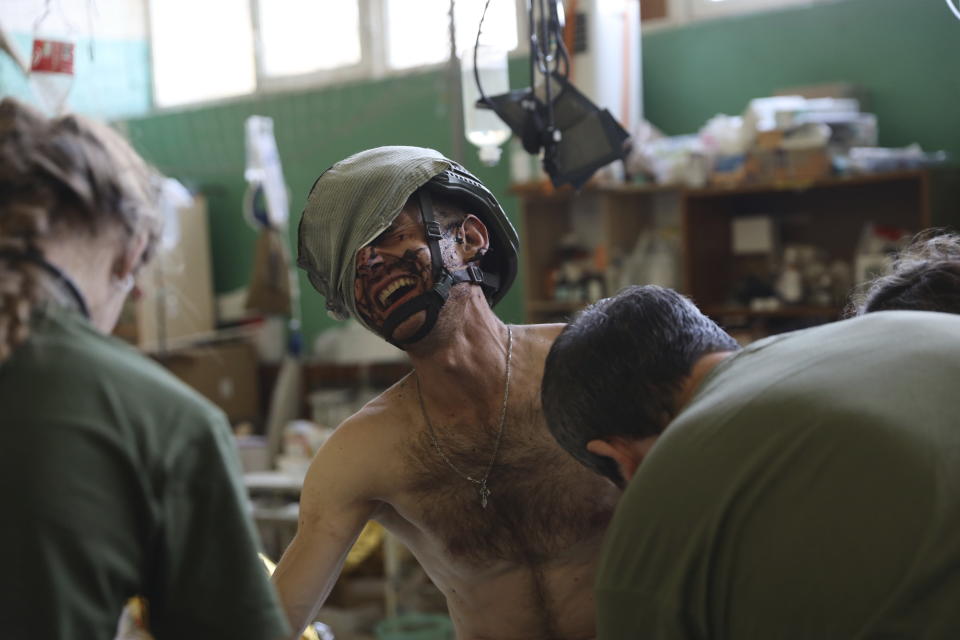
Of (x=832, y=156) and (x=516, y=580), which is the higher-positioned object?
(x=832, y=156)

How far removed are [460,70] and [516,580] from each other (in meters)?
1.29

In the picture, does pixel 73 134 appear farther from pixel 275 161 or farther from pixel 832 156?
pixel 275 161

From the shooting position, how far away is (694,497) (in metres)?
1.00

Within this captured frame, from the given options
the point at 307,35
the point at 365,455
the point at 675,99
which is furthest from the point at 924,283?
the point at 307,35

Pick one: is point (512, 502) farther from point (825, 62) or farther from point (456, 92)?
point (825, 62)

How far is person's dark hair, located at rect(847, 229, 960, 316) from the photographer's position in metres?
1.43

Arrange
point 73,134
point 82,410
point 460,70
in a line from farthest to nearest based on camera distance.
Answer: point 460,70, point 73,134, point 82,410

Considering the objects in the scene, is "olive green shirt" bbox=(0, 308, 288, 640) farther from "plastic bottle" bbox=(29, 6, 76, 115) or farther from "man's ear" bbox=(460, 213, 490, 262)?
"plastic bottle" bbox=(29, 6, 76, 115)

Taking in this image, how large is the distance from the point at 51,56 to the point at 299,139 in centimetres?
404

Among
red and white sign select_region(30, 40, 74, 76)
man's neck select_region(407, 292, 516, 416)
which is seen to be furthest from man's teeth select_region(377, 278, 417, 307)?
red and white sign select_region(30, 40, 74, 76)

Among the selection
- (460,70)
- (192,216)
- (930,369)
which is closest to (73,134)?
(930,369)

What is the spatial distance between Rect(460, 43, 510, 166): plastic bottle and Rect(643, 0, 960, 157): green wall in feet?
7.73

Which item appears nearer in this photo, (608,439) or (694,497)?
(694,497)

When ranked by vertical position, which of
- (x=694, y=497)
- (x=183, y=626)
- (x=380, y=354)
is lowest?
(x=380, y=354)
